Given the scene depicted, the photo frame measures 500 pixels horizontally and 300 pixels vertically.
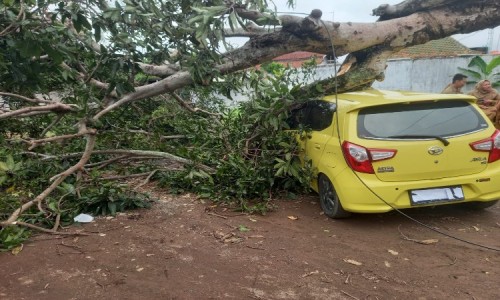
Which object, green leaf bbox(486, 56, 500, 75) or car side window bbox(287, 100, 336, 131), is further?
green leaf bbox(486, 56, 500, 75)

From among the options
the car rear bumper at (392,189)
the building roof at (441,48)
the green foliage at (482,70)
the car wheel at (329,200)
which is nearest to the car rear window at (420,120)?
the car rear bumper at (392,189)

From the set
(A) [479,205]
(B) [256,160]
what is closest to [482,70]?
(A) [479,205]

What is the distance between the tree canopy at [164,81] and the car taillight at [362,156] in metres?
0.91

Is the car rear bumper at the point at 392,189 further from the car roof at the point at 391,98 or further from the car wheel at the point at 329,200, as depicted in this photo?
the car roof at the point at 391,98

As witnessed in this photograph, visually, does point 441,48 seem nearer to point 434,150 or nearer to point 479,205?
point 479,205

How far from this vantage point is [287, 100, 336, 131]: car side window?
185 inches

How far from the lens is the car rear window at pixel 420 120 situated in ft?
13.1

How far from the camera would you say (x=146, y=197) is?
4922 millimetres

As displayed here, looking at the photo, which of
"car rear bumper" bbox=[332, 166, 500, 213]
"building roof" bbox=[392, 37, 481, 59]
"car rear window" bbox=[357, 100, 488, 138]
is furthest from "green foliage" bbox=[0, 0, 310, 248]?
"building roof" bbox=[392, 37, 481, 59]

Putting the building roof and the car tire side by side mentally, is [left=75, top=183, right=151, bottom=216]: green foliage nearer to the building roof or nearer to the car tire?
the car tire

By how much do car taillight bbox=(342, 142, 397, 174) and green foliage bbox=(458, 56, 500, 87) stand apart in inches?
385

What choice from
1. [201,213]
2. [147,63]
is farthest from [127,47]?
[201,213]

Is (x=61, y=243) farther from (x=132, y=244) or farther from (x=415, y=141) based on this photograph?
(x=415, y=141)

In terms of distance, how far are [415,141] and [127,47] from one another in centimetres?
366
